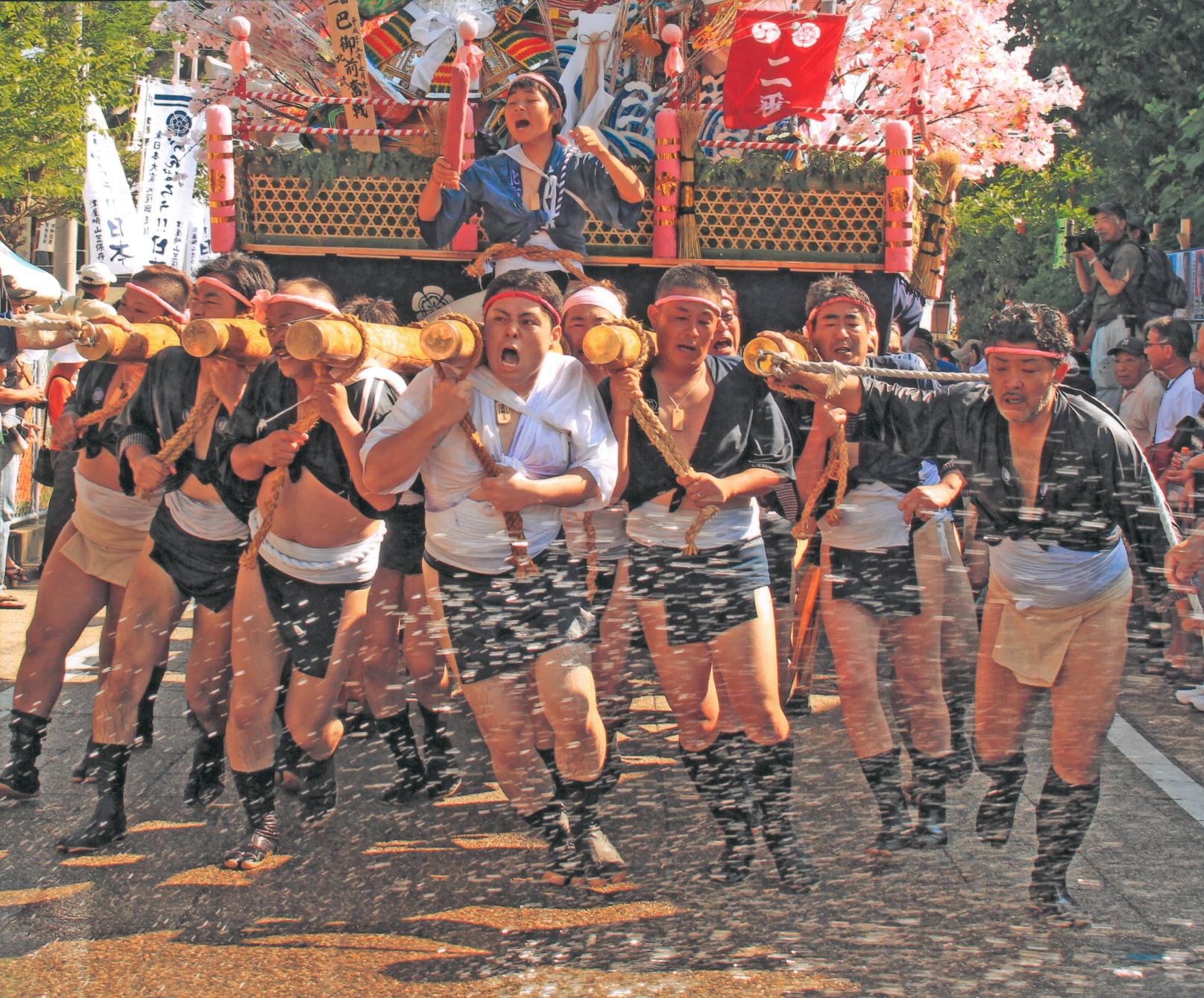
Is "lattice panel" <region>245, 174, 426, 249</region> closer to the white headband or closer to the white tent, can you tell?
the white tent

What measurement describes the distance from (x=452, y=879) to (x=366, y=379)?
1450 mm

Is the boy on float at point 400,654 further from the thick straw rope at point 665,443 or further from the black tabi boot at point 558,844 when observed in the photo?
the thick straw rope at point 665,443

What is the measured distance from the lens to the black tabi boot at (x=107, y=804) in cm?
426

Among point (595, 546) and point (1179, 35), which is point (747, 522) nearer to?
point (595, 546)

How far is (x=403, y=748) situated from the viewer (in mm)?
4988

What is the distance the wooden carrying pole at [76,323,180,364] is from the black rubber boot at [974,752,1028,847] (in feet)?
9.36

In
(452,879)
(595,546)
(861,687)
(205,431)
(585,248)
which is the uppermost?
(585,248)

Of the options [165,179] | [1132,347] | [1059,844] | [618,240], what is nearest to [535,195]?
[618,240]

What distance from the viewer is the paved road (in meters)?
3.39

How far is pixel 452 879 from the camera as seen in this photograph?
160 inches

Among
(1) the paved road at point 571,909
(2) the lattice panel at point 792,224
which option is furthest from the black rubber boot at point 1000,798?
(2) the lattice panel at point 792,224

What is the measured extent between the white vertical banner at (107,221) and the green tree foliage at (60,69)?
26 cm

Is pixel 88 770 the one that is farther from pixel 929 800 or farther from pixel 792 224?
pixel 792 224

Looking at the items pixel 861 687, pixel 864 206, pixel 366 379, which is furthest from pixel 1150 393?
pixel 366 379
